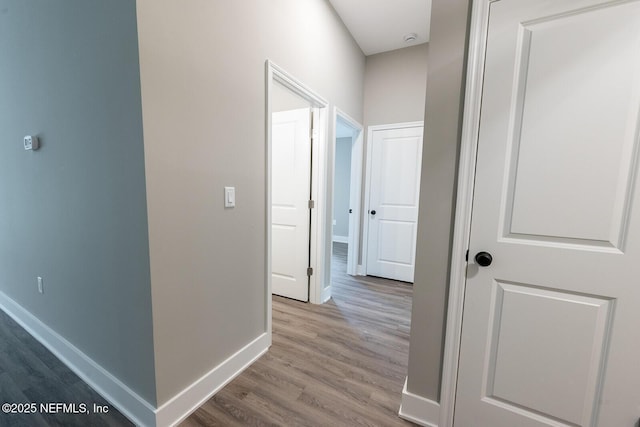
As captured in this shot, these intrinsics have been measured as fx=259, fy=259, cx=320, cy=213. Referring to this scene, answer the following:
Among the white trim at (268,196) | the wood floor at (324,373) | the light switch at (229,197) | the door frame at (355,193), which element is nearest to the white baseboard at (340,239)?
the door frame at (355,193)

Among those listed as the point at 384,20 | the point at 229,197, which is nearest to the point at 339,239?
the point at 384,20

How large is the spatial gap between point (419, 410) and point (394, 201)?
97.9 inches

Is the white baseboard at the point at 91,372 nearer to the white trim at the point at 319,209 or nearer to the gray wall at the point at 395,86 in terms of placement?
the white trim at the point at 319,209

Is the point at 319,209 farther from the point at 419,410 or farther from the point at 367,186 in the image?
the point at 419,410

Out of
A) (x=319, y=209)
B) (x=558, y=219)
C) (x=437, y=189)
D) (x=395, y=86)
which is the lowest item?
(x=319, y=209)

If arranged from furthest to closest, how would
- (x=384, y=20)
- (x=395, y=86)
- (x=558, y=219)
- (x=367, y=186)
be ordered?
(x=367, y=186)
(x=395, y=86)
(x=384, y=20)
(x=558, y=219)

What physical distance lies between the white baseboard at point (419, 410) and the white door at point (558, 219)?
253 millimetres

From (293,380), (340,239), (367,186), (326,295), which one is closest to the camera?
(293,380)

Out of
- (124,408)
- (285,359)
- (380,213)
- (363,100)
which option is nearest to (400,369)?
(285,359)

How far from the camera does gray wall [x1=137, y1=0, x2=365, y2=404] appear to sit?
1.21m

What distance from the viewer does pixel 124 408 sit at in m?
1.42

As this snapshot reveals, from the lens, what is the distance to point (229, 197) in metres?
1.60

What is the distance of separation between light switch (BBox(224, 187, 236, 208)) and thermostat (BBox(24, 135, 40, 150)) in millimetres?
1350

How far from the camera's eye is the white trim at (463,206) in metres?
1.13
